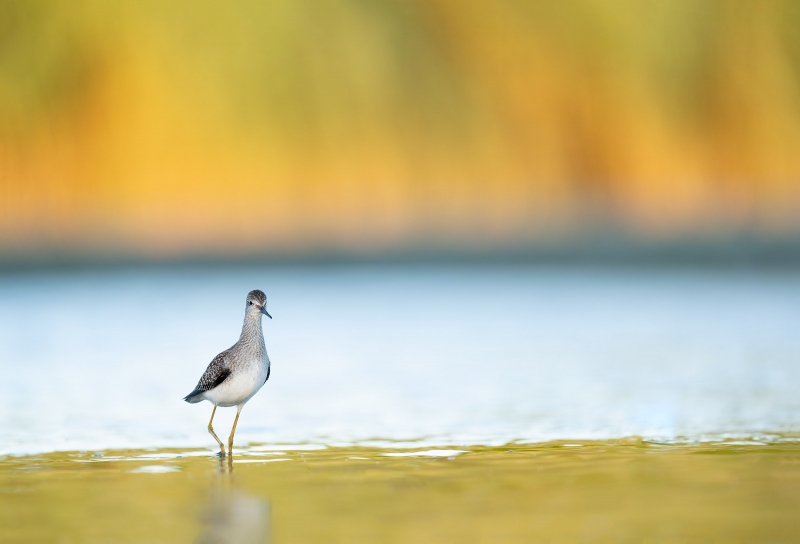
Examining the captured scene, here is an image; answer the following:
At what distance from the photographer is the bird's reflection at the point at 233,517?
25.4 ft

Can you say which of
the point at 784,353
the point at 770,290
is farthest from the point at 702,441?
the point at 770,290

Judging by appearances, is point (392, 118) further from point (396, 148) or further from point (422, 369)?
point (422, 369)

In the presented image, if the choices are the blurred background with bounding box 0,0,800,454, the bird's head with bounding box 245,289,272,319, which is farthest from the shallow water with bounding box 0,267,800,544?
the blurred background with bounding box 0,0,800,454

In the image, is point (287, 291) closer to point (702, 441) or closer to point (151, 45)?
point (702, 441)

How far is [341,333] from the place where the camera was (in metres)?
25.4

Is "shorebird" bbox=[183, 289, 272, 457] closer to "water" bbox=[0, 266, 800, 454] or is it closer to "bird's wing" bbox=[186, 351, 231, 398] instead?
"bird's wing" bbox=[186, 351, 231, 398]

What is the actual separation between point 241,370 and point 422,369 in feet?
24.8

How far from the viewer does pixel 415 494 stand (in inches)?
348

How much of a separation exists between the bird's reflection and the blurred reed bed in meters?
67.9

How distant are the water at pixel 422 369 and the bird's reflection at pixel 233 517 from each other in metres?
2.33

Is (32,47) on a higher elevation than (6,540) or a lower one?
higher

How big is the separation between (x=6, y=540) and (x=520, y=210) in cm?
7678

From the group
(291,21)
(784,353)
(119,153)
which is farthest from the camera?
(291,21)

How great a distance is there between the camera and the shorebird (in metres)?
10.6
